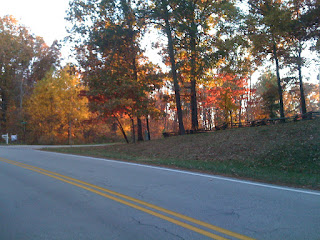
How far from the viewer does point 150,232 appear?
479 centimetres

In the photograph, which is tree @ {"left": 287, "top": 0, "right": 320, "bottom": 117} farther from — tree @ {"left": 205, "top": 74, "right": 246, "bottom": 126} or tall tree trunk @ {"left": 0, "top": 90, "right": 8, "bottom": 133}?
tall tree trunk @ {"left": 0, "top": 90, "right": 8, "bottom": 133}

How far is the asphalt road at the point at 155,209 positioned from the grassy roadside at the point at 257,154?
181 cm

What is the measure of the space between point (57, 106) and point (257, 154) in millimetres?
32258

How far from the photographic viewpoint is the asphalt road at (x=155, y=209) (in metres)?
4.77

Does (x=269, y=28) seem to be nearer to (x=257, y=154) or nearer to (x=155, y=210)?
(x=257, y=154)

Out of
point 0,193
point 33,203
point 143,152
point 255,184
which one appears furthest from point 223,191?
point 143,152

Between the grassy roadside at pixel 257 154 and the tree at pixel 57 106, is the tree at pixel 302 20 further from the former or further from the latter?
the tree at pixel 57 106

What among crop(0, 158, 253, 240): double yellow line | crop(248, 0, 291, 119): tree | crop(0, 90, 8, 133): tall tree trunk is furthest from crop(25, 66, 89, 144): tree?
crop(0, 158, 253, 240): double yellow line

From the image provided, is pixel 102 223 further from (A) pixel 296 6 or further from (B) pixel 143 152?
(A) pixel 296 6

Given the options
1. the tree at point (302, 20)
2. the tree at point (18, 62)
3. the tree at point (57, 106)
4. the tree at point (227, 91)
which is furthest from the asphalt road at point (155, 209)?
the tree at point (18, 62)

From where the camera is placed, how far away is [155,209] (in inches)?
237

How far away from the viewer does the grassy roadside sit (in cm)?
1036

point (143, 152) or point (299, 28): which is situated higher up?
point (299, 28)

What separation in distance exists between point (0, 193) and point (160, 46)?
22.4m
